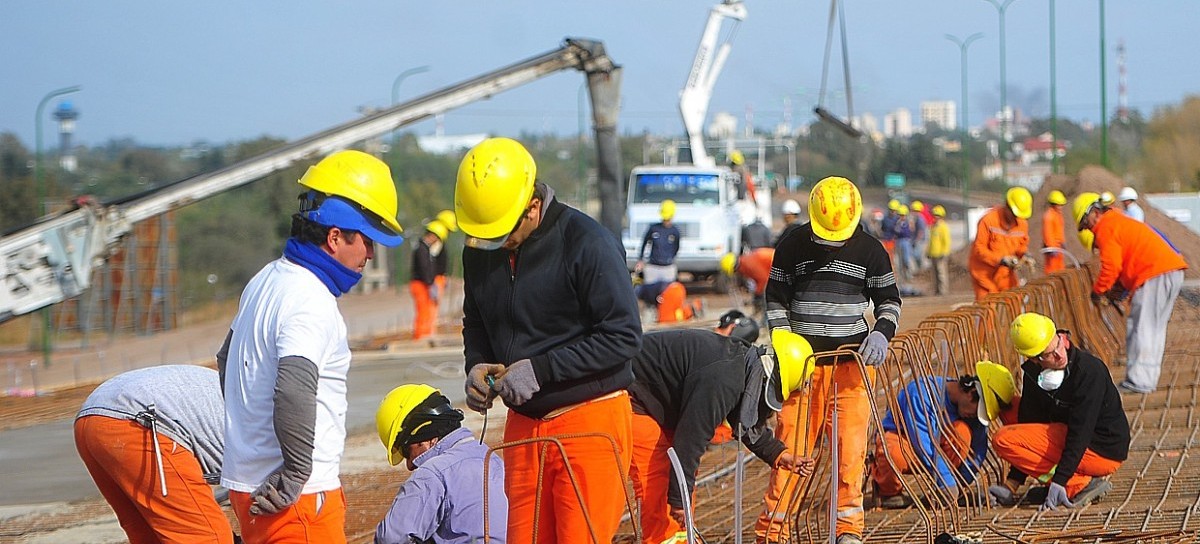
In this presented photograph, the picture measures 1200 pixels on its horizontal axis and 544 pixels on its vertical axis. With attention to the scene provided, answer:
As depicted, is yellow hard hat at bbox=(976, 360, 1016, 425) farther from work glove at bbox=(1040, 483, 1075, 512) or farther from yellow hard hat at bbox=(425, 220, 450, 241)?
yellow hard hat at bbox=(425, 220, 450, 241)

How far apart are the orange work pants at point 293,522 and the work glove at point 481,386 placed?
52 cm

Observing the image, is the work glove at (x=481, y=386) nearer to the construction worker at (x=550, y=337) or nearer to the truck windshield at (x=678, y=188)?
the construction worker at (x=550, y=337)

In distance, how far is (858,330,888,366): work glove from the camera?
5.39 meters

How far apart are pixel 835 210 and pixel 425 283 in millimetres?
10669

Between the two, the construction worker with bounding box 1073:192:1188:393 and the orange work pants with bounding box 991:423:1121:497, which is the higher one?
the construction worker with bounding box 1073:192:1188:393

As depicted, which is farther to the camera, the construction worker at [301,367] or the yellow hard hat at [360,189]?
the yellow hard hat at [360,189]

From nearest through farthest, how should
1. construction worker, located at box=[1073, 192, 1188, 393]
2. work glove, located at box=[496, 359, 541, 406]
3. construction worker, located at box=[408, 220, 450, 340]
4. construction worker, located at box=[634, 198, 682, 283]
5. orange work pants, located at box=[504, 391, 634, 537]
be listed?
work glove, located at box=[496, 359, 541, 406], orange work pants, located at box=[504, 391, 634, 537], construction worker, located at box=[1073, 192, 1188, 393], construction worker, located at box=[634, 198, 682, 283], construction worker, located at box=[408, 220, 450, 340]

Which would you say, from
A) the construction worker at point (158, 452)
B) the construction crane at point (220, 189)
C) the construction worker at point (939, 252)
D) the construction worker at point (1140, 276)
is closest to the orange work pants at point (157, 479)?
the construction worker at point (158, 452)

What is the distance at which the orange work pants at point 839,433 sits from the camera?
5508 mm

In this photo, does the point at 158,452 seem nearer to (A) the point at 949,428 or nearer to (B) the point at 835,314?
(B) the point at 835,314

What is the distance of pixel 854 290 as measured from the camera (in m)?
5.81

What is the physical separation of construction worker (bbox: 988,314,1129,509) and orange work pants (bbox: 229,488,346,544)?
4111mm

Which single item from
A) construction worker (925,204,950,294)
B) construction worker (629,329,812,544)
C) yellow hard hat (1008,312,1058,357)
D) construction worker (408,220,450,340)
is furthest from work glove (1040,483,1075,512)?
construction worker (925,204,950,294)

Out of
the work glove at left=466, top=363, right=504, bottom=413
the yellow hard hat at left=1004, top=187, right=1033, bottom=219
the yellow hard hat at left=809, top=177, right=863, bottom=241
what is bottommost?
the work glove at left=466, top=363, right=504, bottom=413
